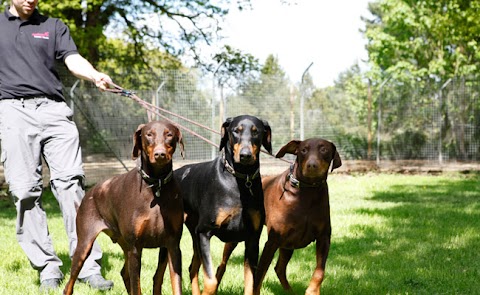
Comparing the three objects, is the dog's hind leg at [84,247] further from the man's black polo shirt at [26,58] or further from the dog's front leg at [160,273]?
the man's black polo shirt at [26,58]

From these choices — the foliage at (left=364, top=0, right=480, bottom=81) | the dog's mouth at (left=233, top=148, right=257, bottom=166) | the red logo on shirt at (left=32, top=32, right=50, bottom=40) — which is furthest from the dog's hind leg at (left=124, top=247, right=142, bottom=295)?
the foliage at (left=364, top=0, right=480, bottom=81)

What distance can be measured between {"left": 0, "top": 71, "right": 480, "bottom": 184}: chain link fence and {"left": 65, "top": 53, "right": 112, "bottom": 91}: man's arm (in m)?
9.50

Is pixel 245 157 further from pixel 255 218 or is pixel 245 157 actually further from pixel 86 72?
pixel 86 72

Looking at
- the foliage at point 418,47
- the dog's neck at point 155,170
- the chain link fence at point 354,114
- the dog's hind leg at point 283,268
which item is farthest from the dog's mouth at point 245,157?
the foliage at point 418,47

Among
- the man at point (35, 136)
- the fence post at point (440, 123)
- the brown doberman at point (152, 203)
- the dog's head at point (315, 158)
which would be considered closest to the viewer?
the brown doberman at point (152, 203)

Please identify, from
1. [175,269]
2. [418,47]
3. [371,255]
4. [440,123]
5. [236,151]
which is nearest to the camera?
[175,269]

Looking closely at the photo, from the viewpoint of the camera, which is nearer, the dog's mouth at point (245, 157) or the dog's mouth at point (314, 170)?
the dog's mouth at point (245, 157)

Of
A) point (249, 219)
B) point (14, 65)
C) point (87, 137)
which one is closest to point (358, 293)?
point (249, 219)

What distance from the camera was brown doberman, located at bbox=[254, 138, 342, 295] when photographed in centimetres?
404

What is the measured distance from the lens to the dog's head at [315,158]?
13.2 ft

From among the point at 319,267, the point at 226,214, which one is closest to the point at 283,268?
the point at 319,267

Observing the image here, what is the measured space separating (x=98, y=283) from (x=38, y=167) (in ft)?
3.37

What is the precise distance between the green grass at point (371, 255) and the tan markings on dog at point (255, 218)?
0.89m

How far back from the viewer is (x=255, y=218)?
386 cm
